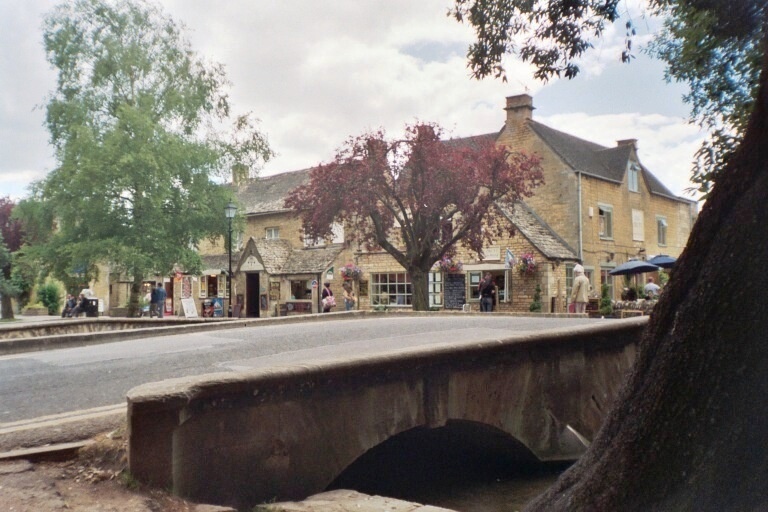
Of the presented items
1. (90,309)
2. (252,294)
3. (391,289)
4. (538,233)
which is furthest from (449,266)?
(90,309)

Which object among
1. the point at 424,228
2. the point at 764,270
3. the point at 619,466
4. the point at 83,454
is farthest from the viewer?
the point at 424,228

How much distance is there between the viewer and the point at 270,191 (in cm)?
4109

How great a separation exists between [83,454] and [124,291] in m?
43.9

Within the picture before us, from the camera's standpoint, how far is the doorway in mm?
35875

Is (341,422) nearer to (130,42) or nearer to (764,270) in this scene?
(764,270)

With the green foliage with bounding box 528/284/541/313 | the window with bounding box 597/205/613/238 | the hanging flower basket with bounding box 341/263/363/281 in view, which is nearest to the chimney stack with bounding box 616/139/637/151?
the window with bounding box 597/205/613/238

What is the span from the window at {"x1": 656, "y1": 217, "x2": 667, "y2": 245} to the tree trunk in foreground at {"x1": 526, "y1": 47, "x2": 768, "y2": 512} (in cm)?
3646

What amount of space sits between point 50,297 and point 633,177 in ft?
120

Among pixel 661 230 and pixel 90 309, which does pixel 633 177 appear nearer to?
pixel 661 230

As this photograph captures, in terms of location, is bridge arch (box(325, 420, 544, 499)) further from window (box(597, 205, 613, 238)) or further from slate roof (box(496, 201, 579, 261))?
window (box(597, 205, 613, 238))

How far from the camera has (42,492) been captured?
380 cm

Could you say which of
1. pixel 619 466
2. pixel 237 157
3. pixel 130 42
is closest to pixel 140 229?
pixel 237 157

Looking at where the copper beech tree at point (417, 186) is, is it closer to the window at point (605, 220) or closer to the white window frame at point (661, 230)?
the window at point (605, 220)

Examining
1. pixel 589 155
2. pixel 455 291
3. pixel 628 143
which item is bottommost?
pixel 455 291
